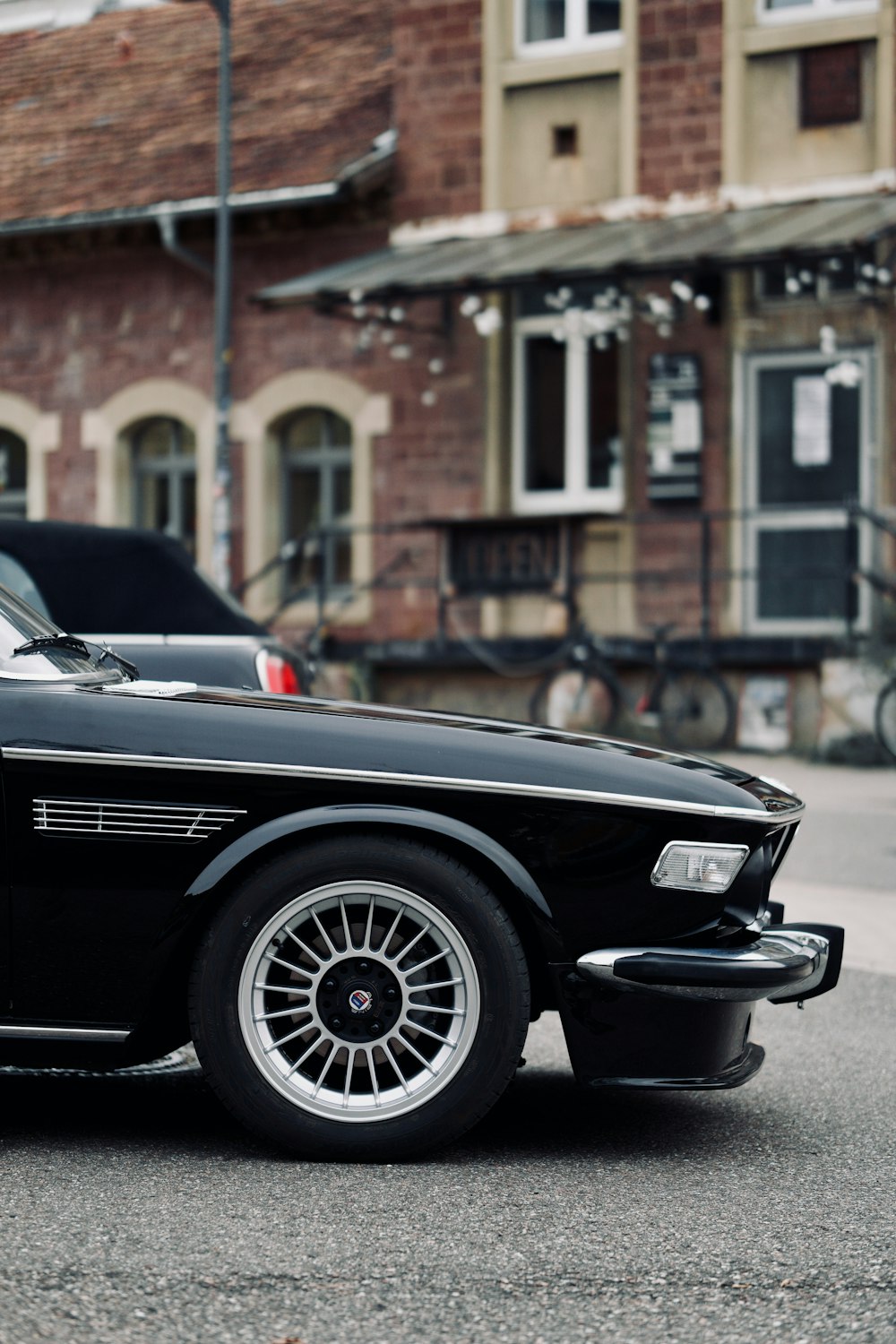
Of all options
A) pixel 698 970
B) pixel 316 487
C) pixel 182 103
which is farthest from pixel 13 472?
pixel 698 970

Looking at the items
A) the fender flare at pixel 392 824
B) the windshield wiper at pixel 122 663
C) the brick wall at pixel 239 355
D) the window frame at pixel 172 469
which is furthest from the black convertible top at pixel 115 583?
the window frame at pixel 172 469

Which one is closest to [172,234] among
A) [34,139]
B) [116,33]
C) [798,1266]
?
[34,139]

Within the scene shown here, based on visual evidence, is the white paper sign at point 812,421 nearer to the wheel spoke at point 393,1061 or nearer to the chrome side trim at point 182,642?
the chrome side trim at point 182,642

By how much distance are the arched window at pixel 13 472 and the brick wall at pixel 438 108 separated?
18.1 ft

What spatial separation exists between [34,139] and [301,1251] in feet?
67.3

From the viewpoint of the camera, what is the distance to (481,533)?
18.8m

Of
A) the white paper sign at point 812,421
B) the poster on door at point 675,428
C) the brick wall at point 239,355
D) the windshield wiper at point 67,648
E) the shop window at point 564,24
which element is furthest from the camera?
the brick wall at point 239,355

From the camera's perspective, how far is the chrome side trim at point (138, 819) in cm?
447

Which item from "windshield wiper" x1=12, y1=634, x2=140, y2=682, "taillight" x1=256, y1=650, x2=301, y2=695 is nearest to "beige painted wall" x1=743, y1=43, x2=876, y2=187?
"taillight" x1=256, y1=650, x2=301, y2=695

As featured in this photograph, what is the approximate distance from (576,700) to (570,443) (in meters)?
2.68

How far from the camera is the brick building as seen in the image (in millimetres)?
17391

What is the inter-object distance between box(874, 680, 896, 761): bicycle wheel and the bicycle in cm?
235

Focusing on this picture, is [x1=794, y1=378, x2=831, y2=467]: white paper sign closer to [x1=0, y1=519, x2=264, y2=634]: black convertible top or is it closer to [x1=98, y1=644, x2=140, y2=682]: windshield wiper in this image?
[x1=0, y1=519, x2=264, y2=634]: black convertible top

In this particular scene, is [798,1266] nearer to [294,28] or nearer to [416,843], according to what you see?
[416,843]
